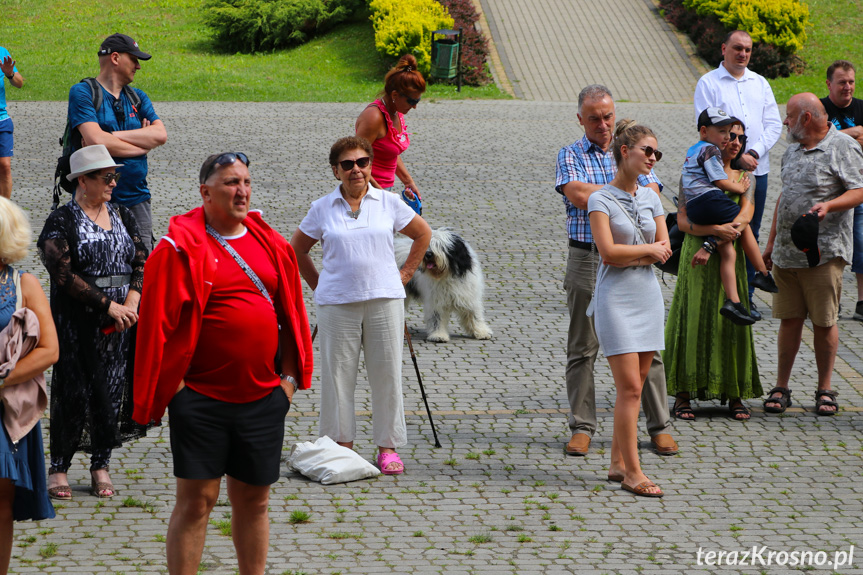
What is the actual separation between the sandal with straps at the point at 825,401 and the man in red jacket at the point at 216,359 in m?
4.62

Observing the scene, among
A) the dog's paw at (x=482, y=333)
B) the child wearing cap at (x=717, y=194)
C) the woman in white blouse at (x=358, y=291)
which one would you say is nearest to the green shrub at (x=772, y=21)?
the dog's paw at (x=482, y=333)

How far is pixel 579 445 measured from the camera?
252 inches

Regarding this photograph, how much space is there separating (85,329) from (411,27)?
23.3 meters

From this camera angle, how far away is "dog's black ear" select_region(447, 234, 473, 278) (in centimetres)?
912

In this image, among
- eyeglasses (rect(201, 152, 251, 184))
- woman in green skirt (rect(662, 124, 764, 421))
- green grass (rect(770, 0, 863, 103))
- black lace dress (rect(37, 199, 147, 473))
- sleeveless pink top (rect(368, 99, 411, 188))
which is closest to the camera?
eyeglasses (rect(201, 152, 251, 184))

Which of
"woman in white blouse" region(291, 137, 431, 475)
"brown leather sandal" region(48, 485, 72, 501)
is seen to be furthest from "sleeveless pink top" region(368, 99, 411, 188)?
"brown leather sandal" region(48, 485, 72, 501)

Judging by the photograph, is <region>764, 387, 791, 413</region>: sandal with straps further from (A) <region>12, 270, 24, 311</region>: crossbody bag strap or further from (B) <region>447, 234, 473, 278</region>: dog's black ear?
(A) <region>12, 270, 24, 311</region>: crossbody bag strap

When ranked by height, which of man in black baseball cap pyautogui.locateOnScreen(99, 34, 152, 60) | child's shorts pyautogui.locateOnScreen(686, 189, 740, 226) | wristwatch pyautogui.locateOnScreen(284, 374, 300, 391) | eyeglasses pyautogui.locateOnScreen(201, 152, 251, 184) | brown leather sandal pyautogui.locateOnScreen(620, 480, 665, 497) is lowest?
brown leather sandal pyautogui.locateOnScreen(620, 480, 665, 497)

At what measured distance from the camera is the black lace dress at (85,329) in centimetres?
538

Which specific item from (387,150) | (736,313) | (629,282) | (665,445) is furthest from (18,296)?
(736,313)

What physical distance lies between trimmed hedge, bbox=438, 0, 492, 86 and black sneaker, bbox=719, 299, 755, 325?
70.5 feet

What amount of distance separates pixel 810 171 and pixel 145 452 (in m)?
5.25

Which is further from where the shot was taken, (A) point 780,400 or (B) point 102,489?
(A) point 780,400

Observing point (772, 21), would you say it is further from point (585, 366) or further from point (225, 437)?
point (225, 437)
